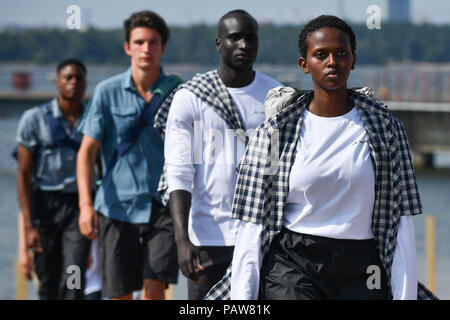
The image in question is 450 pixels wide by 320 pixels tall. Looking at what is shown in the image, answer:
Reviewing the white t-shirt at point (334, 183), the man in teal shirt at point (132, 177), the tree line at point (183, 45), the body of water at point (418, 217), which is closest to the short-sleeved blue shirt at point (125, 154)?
the man in teal shirt at point (132, 177)

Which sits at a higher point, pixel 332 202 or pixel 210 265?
pixel 332 202

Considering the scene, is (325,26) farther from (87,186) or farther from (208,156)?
(87,186)

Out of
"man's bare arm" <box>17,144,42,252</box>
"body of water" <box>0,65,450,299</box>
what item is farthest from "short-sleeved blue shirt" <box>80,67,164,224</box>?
"man's bare arm" <box>17,144,42,252</box>

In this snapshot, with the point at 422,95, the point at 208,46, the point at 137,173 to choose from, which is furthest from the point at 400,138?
the point at 208,46

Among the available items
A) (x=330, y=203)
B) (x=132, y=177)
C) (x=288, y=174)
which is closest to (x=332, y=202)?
(x=330, y=203)

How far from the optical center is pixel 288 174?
12.6 ft

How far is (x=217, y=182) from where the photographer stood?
5.09 meters

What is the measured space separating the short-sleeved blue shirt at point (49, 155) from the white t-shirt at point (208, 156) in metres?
2.02

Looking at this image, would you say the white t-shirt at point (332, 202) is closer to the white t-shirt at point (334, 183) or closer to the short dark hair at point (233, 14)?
the white t-shirt at point (334, 183)

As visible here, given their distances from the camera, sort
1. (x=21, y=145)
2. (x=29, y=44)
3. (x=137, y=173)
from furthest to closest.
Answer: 1. (x=29, y=44)
2. (x=21, y=145)
3. (x=137, y=173)

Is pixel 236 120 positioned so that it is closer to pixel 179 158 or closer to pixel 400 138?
pixel 179 158

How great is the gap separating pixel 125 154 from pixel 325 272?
249cm

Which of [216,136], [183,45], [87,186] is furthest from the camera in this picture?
[183,45]
